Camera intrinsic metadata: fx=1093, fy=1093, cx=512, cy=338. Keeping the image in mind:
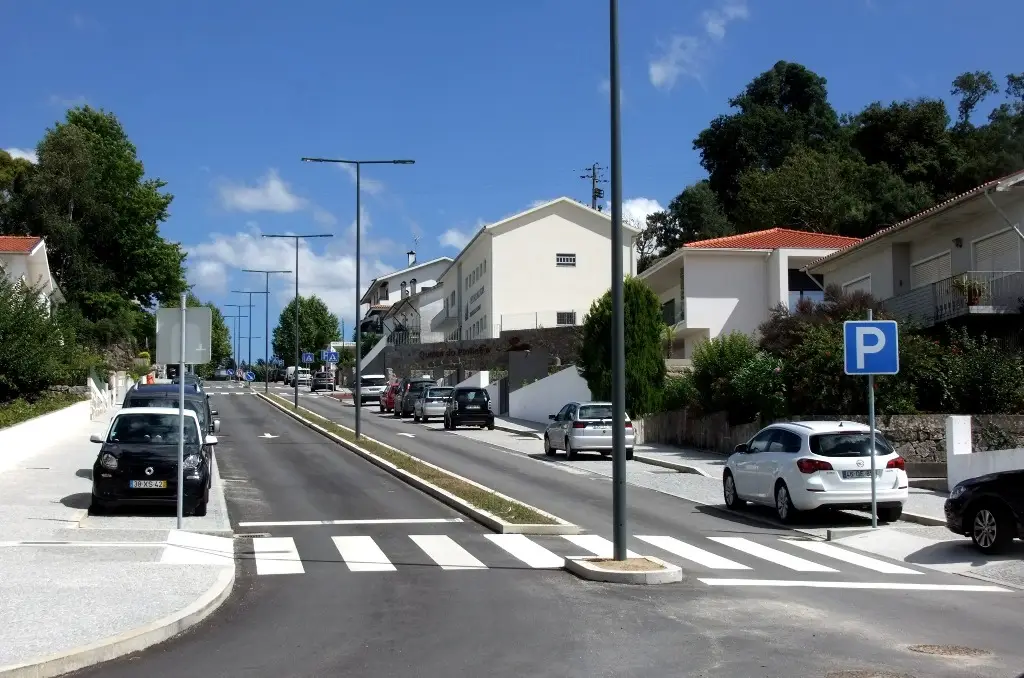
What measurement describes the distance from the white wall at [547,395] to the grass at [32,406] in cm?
1930

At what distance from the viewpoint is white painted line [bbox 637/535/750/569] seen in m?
13.6

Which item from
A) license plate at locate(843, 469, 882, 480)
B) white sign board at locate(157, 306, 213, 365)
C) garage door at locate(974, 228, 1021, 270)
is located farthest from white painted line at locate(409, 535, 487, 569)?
garage door at locate(974, 228, 1021, 270)

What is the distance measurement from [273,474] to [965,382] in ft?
52.9

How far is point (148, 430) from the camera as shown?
19.1m

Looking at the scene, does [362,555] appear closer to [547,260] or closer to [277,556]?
[277,556]

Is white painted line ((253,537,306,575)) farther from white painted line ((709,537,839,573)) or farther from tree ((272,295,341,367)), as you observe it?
tree ((272,295,341,367))

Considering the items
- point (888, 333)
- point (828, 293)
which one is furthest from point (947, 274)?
point (888, 333)

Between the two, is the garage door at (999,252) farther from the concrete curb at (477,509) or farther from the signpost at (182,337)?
the signpost at (182,337)

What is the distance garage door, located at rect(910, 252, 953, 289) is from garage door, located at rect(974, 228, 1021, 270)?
1074mm

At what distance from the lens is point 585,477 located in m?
26.3

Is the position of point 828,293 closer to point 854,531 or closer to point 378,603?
point 854,531

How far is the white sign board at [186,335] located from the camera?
51.0 feet

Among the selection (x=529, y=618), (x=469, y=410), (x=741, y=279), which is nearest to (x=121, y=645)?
(x=529, y=618)

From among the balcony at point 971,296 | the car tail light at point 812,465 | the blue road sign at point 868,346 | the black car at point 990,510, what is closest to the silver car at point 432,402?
the balcony at point 971,296
